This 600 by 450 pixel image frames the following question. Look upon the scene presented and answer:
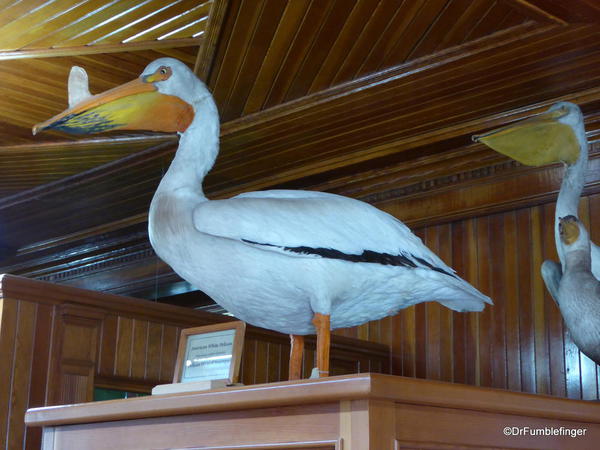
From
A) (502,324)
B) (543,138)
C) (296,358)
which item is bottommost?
(296,358)

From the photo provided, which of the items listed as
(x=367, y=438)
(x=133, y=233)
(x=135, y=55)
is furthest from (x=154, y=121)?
(x=133, y=233)

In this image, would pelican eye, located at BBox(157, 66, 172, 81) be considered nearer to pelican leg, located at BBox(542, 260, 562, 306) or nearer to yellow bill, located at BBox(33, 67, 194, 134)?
yellow bill, located at BBox(33, 67, 194, 134)

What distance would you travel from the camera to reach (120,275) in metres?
6.09

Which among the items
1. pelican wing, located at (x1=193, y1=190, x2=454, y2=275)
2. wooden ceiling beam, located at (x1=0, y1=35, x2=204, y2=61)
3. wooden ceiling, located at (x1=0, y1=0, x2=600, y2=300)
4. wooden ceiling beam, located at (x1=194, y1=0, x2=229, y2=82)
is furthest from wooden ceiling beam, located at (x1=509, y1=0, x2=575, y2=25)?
pelican wing, located at (x1=193, y1=190, x2=454, y2=275)

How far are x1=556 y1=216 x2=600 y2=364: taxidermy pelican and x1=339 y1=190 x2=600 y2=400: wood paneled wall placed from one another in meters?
1.50

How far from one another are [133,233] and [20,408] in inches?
113

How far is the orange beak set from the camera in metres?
1.85

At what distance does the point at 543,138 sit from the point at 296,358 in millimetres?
1147

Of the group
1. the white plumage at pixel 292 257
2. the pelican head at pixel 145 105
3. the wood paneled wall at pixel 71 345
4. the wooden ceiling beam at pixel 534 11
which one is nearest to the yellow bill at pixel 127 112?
the pelican head at pixel 145 105

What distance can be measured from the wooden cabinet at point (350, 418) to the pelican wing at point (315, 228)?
37cm

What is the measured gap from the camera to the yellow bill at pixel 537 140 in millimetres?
2477

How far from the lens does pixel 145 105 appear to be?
6.26 feet

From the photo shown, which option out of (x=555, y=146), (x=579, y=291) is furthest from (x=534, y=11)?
(x=579, y=291)

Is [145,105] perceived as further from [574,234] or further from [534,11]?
[534,11]
